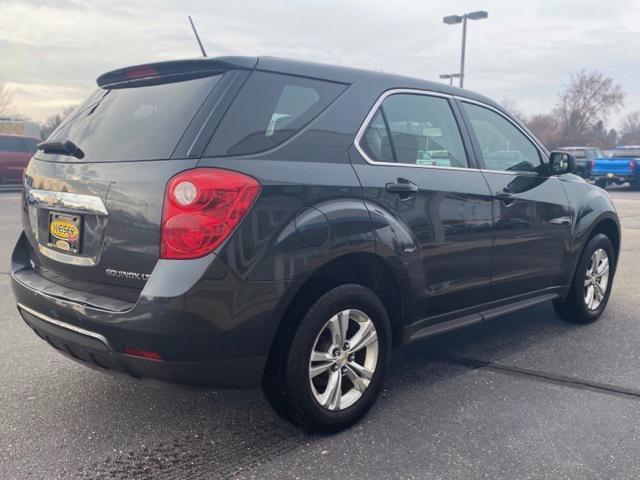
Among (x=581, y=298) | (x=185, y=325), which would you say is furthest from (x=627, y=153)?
(x=185, y=325)

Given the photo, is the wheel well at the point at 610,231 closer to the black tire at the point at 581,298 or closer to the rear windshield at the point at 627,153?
the black tire at the point at 581,298

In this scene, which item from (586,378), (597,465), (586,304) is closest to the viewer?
(597,465)

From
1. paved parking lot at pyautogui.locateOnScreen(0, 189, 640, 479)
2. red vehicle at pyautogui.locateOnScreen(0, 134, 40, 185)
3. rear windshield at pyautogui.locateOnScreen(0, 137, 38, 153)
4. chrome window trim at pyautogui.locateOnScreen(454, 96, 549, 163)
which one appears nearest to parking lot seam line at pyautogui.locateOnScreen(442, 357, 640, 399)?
paved parking lot at pyautogui.locateOnScreen(0, 189, 640, 479)

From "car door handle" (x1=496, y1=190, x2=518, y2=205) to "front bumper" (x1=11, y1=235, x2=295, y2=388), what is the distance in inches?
73.0

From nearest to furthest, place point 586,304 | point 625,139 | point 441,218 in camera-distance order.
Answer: point 441,218
point 586,304
point 625,139

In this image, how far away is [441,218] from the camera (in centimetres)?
337

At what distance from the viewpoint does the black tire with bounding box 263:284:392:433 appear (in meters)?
2.72

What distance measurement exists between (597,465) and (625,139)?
8735 cm

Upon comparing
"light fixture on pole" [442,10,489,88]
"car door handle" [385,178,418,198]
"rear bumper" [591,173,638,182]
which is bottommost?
"rear bumper" [591,173,638,182]

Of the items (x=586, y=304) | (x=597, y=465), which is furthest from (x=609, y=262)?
(x=597, y=465)

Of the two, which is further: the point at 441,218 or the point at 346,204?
the point at 441,218

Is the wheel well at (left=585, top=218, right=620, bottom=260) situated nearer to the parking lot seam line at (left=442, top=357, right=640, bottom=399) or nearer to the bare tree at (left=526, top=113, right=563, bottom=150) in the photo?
the parking lot seam line at (left=442, top=357, right=640, bottom=399)

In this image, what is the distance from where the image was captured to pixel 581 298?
4762mm

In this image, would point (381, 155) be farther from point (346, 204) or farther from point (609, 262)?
point (609, 262)
